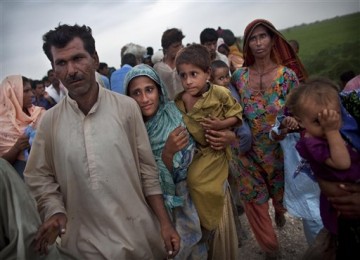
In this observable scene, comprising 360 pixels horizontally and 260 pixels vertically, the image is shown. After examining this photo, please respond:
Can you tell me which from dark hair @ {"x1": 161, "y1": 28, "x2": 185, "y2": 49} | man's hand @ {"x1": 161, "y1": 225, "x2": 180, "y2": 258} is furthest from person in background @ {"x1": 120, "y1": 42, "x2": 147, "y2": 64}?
man's hand @ {"x1": 161, "y1": 225, "x2": 180, "y2": 258}

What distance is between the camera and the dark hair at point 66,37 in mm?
2061

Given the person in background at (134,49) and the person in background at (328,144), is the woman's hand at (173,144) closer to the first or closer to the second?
the person in background at (328,144)

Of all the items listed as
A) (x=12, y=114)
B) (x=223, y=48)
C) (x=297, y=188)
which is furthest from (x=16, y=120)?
(x=223, y=48)

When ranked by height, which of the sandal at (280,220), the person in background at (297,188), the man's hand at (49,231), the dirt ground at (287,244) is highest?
the man's hand at (49,231)

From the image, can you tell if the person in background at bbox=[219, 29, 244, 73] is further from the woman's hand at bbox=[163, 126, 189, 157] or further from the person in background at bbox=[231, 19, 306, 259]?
the woman's hand at bbox=[163, 126, 189, 157]

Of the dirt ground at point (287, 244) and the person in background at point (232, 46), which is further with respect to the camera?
the person in background at point (232, 46)

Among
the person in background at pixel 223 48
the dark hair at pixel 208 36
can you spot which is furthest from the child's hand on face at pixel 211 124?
the person in background at pixel 223 48

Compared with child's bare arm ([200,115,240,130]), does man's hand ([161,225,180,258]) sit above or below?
below

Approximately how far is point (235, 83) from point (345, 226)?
1.91 metres

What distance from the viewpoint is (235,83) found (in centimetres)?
341

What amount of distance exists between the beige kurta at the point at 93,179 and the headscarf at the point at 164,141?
25cm

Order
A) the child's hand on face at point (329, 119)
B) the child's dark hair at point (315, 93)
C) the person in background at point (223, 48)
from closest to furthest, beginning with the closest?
the child's hand on face at point (329, 119), the child's dark hair at point (315, 93), the person in background at point (223, 48)

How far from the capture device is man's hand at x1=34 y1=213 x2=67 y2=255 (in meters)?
1.79

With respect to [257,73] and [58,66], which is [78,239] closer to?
[58,66]
